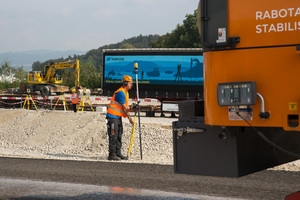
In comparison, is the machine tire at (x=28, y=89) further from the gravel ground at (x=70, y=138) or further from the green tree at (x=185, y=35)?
the gravel ground at (x=70, y=138)

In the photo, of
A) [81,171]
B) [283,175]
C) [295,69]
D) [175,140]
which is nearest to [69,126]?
[81,171]

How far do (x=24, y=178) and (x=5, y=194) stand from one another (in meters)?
1.46

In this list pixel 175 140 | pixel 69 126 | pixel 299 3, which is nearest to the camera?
pixel 299 3

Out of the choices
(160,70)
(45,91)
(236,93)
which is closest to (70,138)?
(236,93)

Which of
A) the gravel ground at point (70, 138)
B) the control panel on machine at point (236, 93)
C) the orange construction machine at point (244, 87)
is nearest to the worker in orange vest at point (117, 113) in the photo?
the gravel ground at point (70, 138)

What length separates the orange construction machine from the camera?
13.4ft

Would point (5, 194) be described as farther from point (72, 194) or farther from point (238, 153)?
point (238, 153)

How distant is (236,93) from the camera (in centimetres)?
427

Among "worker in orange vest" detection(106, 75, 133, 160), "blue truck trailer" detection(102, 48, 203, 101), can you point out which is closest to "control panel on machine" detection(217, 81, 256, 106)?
"worker in orange vest" detection(106, 75, 133, 160)

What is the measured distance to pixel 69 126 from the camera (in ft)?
59.7

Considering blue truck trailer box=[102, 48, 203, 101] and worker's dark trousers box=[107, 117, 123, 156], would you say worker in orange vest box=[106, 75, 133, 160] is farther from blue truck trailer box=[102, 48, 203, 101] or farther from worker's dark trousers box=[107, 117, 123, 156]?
blue truck trailer box=[102, 48, 203, 101]

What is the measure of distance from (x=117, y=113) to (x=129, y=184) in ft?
11.2

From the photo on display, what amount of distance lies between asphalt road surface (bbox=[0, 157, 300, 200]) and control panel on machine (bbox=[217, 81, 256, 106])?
2.83 metres

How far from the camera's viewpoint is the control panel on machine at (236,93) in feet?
13.7
